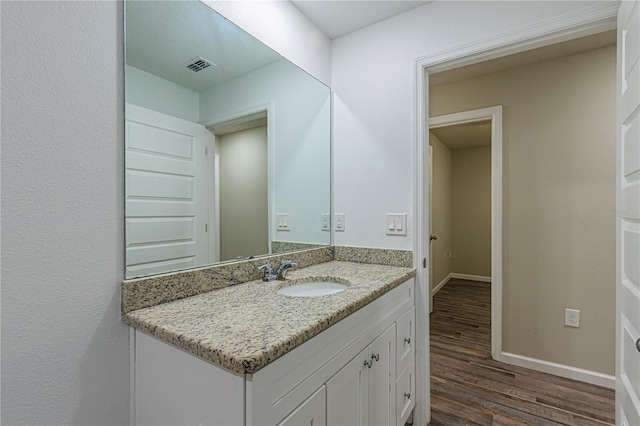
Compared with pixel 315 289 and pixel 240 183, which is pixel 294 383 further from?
pixel 240 183

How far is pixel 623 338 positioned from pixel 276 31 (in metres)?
2.05

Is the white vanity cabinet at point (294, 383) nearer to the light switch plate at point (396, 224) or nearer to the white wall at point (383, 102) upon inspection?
the light switch plate at point (396, 224)

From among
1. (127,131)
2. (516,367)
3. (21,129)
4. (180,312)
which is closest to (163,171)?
(127,131)

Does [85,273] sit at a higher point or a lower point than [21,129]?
lower

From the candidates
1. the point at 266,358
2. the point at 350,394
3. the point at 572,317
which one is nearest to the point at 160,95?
the point at 266,358

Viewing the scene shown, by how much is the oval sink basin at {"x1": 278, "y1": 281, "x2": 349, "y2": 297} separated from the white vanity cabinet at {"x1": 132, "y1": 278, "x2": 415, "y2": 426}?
27cm

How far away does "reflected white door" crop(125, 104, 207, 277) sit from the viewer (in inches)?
40.8

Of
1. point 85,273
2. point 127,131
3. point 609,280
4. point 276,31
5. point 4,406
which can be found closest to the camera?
point 4,406

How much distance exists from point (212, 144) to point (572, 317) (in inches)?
105

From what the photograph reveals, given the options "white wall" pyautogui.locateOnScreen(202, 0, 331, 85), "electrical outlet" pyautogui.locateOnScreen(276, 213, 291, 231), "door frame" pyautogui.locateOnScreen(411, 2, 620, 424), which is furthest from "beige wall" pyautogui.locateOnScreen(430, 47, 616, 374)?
"electrical outlet" pyautogui.locateOnScreen(276, 213, 291, 231)

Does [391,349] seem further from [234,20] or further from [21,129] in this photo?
[234,20]

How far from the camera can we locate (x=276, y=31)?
161 cm

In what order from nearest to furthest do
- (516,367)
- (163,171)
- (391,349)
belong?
(163,171) → (391,349) → (516,367)

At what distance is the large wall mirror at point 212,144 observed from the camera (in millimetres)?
1069
